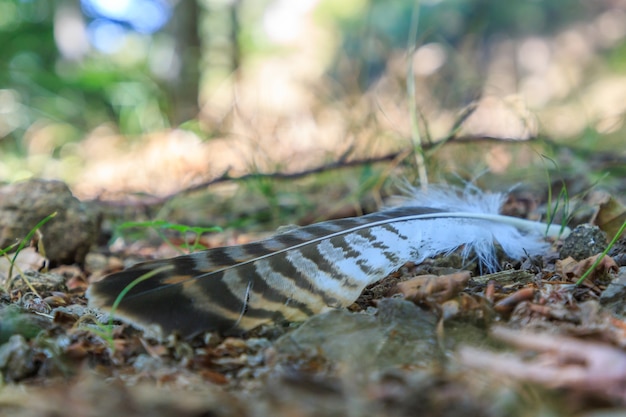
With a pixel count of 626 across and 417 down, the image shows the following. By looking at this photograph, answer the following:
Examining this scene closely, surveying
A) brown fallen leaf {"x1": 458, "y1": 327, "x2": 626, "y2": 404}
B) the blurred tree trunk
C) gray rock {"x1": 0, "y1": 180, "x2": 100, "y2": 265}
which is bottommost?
gray rock {"x1": 0, "y1": 180, "x2": 100, "y2": 265}

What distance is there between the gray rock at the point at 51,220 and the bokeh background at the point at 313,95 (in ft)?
2.44

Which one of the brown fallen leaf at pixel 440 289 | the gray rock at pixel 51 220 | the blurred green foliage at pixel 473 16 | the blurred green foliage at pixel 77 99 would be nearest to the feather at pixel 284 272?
the brown fallen leaf at pixel 440 289

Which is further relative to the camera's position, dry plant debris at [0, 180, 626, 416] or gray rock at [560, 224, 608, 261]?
gray rock at [560, 224, 608, 261]

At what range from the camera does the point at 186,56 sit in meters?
5.98

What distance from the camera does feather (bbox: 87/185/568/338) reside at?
112 centimetres

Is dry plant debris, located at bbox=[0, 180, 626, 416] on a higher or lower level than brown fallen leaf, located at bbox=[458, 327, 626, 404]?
lower

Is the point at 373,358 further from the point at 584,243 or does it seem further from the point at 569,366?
the point at 584,243

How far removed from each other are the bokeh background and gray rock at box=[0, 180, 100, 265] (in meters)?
0.74

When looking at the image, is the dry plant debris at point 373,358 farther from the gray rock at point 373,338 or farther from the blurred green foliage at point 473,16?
the blurred green foliage at point 473,16

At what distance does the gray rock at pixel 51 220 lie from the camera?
200cm

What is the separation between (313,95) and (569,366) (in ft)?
13.5

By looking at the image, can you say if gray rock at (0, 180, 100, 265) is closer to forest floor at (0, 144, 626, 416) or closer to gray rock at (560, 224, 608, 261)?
forest floor at (0, 144, 626, 416)

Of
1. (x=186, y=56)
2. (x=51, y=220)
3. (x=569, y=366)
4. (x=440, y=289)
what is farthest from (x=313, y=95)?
(x=569, y=366)

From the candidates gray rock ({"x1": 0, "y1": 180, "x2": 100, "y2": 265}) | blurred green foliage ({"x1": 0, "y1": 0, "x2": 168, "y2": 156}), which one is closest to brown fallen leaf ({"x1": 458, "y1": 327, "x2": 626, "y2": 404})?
gray rock ({"x1": 0, "y1": 180, "x2": 100, "y2": 265})
